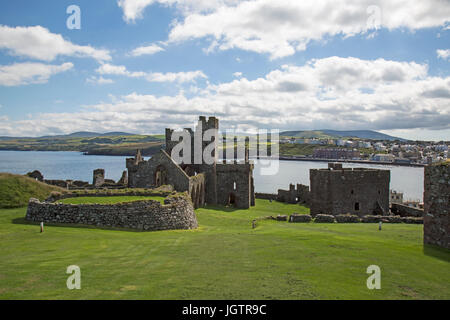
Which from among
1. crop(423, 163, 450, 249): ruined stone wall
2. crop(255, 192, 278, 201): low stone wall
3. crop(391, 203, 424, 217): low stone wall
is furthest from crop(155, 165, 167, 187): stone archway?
crop(423, 163, 450, 249): ruined stone wall

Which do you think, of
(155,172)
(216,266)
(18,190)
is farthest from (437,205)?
(18,190)

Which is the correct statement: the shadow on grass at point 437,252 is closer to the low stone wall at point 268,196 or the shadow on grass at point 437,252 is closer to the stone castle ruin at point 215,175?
the stone castle ruin at point 215,175

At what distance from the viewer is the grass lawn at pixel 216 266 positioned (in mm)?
7801

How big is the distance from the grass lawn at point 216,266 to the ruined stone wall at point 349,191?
16811 mm

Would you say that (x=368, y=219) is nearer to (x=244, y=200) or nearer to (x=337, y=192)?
(x=337, y=192)

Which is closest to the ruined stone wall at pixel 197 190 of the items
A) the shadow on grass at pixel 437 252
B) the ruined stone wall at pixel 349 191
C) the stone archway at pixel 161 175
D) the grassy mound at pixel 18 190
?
the stone archway at pixel 161 175

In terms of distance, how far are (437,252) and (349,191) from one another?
20.9 m

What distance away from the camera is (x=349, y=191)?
3288cm

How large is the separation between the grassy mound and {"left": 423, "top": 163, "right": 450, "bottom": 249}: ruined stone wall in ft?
87.3

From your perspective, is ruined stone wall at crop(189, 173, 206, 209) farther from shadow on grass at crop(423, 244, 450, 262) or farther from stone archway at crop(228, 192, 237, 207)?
shadow on grass at crop(423, 244, 450, 262)

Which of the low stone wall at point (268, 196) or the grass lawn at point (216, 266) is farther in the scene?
the low stone wall at point (268, 196)

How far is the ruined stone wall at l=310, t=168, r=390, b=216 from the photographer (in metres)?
32.7

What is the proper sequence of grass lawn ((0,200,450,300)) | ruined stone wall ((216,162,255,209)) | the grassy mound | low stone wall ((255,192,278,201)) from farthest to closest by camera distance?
low stone wall ((255,192,278,201))
ruined stone wall ((216,162,255,209))
the grassy mound
grass lawn ((0,200,450,300))
